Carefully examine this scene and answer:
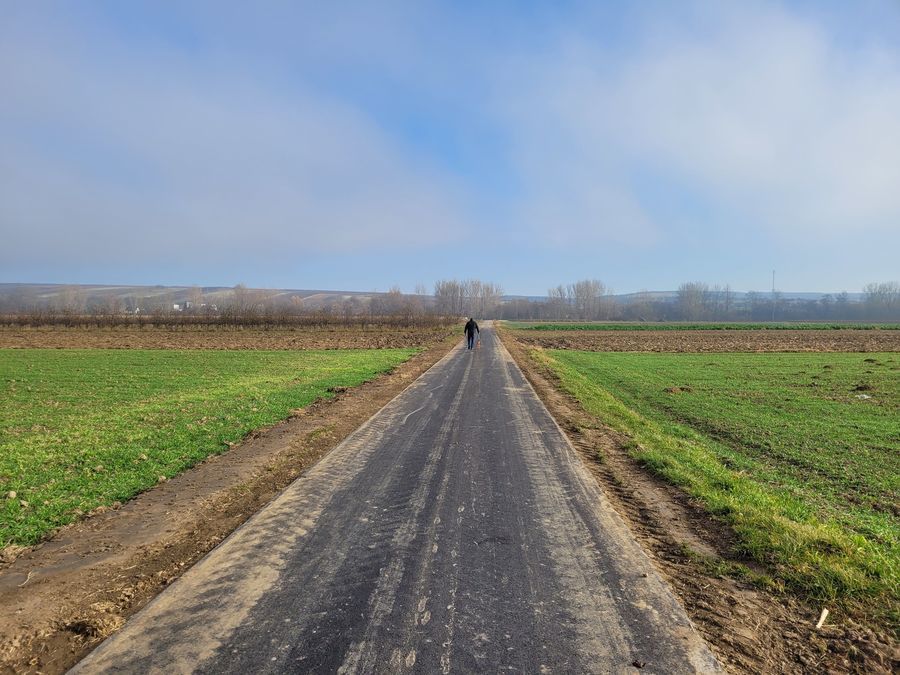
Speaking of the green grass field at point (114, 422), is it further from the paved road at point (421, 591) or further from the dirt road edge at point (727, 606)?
the dirt road edge at point (727, 606)

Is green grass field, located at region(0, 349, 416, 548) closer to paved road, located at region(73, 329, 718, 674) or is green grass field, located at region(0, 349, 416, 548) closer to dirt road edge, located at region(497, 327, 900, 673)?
paved road, located at region(73, 329, 718, 674)

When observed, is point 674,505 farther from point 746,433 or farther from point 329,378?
point 329,378

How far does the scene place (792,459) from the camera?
8.64 meters

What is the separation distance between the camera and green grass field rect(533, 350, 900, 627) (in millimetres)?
4332

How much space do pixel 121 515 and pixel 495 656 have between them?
4.82 m

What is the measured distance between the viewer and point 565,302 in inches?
7180

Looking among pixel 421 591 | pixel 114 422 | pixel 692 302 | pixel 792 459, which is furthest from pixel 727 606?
pixel 692 302

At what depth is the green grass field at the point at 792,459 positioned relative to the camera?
4332 mm

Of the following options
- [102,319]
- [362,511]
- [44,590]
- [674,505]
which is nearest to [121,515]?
[44,590]

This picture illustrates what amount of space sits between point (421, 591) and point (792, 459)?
320 inches

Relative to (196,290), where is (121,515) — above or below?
below

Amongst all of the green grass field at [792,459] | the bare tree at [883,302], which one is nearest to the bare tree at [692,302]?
the bare tree at [883,302]

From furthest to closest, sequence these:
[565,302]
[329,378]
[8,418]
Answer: [565,302] → [329,378] → [8,418]

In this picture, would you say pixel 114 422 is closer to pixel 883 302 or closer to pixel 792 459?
pixel 792 459
